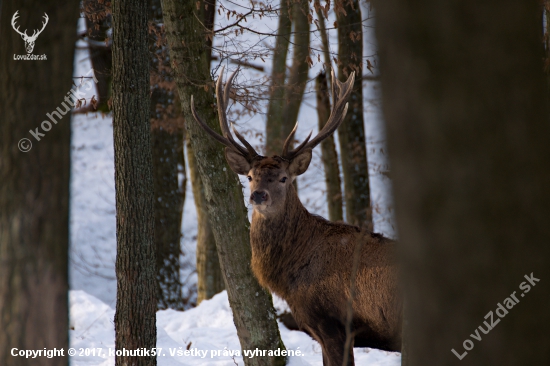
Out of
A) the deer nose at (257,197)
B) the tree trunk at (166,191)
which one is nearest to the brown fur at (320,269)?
the deer nose at (257,197)

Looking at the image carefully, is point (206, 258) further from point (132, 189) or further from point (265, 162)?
point (132, 189)

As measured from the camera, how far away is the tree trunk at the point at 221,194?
623 cm

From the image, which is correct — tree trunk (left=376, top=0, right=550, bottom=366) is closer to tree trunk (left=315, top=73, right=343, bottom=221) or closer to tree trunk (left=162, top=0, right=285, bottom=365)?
tree trunk (left=162, top=0, right=285, bottom=365)

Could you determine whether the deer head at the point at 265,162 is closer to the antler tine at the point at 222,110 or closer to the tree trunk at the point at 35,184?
the antler tine at the point at 222,110

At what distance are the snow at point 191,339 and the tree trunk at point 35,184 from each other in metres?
2.85

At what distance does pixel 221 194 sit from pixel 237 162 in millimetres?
Result: 381

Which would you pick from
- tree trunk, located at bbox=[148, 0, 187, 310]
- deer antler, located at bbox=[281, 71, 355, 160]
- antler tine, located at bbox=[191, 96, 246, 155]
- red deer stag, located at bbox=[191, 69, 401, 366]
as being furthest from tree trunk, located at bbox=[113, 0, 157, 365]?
tree trunk, located at bbox=[148, 0, 187, 310]

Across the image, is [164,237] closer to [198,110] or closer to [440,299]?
[198,110]

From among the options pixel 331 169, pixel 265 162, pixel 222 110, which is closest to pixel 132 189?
pixel 222 110

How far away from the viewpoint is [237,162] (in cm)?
624

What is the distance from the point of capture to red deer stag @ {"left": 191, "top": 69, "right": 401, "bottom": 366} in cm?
566

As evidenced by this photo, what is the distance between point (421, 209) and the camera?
6.18 ft

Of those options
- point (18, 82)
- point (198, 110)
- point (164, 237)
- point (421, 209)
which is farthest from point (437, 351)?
point (164, 237)

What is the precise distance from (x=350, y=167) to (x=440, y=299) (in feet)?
35.2
